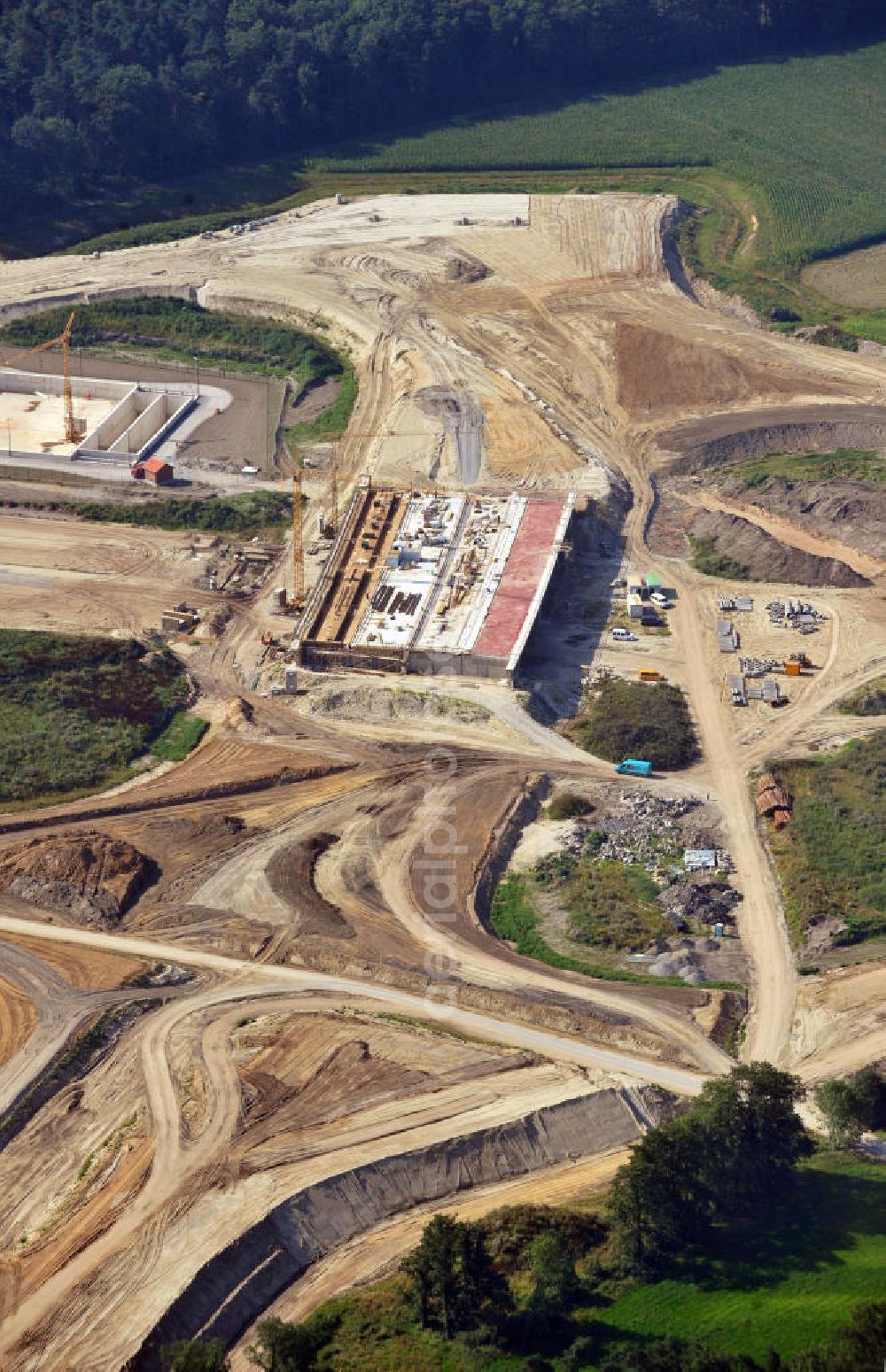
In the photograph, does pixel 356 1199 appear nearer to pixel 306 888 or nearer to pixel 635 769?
pixel 306 888

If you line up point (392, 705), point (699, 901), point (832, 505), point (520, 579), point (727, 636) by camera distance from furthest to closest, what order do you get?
point (832, 505), point (520, 579), point (727, 636), point (392, 705), point (699, 901)

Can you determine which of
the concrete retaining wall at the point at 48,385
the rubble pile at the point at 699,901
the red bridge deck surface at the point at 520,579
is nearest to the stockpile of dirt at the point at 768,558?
the red bridge deck surface at the point at 520,579

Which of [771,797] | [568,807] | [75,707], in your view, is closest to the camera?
[568,807]

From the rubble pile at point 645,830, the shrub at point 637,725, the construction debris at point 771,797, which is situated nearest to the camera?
the rubble pile at point 645,830

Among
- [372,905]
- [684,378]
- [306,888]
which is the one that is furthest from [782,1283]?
[684,378]

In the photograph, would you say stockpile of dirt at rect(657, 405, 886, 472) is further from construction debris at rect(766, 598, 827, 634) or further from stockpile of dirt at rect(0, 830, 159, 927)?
stockpile of dirt at rect(0, 830, 159, 927)

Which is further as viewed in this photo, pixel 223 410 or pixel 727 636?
pixel 223 410

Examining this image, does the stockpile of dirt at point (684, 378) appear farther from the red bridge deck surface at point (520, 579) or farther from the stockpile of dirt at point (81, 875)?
the stockpile of dirt at point (81, 875)
